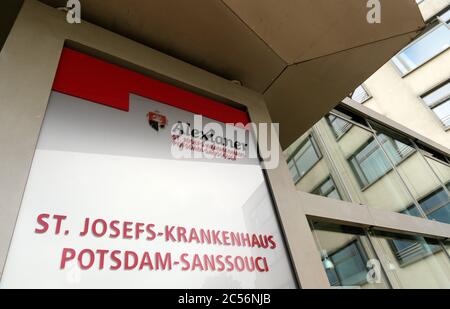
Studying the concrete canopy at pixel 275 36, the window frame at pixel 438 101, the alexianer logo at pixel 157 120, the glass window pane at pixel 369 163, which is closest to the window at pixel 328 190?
the glass window pane at pixel 369 163

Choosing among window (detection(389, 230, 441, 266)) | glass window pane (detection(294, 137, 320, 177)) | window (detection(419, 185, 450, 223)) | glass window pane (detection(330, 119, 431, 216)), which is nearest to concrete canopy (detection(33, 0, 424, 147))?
glass window pane (detection(294, 137, 320, 177))

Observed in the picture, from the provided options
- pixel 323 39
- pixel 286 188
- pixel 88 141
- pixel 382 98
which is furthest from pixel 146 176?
pixel 382 98

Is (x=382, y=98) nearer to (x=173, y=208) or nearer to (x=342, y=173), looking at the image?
(x=342, y=173)

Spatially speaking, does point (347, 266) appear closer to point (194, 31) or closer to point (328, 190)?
point (328, 190)

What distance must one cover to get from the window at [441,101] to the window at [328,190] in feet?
27.9

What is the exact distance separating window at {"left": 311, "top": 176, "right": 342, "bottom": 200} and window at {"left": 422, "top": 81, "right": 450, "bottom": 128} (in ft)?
27.9

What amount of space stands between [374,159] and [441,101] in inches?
297

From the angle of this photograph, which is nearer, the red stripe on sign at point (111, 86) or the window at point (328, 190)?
the red stripe on sign at point (111, 86)

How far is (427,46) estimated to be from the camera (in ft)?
34.2

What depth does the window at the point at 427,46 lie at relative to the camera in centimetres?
1007

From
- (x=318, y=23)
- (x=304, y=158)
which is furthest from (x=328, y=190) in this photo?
(x=318, y=23)

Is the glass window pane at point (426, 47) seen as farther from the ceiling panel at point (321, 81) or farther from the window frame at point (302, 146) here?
the ceiling panel at point (321, 81)

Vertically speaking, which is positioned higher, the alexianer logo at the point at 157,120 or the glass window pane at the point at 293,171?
the glass window pane at the point at 293,171

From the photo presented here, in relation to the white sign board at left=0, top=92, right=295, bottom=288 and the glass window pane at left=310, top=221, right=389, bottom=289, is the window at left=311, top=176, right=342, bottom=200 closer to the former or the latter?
the glass window pane at left=310, top=221, right=389, bottom=289
